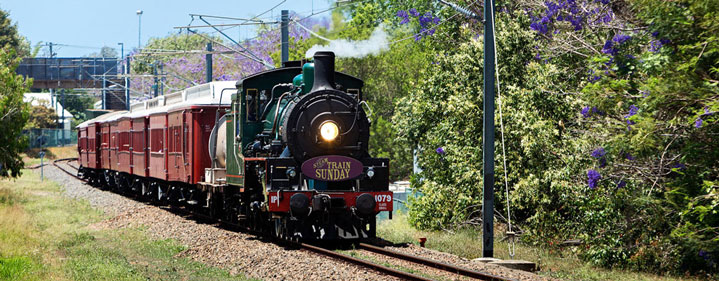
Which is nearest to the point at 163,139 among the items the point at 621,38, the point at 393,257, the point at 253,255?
the point at 253,255

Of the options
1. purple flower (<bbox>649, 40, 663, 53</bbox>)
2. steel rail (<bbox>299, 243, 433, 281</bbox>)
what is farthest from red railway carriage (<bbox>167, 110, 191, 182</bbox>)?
purple flower (<bbox>649, 40, 663, 53</bbox>)

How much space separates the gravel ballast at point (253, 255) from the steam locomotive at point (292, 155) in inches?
29.1

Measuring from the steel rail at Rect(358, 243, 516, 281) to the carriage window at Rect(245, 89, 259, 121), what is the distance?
3.44 meters

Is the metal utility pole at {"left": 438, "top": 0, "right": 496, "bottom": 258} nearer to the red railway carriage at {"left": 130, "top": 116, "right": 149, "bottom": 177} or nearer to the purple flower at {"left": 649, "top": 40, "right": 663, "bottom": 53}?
the purple flower at {"left": 649, "top": 40, "right": 663, "bottom": 53}

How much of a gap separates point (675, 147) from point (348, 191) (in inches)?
228

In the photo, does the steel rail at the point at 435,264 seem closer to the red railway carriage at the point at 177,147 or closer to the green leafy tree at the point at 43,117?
the red railway carriage at the point at 177,147

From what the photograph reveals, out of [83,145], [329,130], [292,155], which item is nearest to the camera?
[292,155]

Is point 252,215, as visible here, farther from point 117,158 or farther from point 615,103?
point 117,158

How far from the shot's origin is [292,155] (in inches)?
613

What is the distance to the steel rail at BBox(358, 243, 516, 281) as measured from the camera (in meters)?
12.0

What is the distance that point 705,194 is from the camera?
13.2m

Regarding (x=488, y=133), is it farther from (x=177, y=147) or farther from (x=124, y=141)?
(x=124, y=141)

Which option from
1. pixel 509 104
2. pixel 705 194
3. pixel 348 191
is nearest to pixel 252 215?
pixel 348 191

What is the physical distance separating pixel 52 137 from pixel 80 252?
231ft
